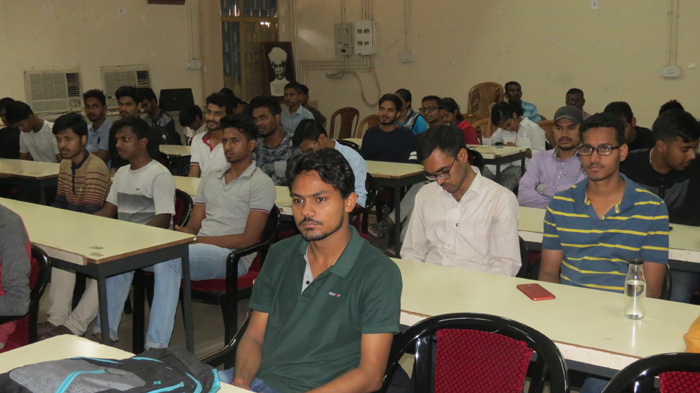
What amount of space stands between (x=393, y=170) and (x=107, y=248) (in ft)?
8.72

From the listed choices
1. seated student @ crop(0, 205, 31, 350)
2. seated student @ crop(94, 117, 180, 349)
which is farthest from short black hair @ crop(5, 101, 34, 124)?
seated student @ crop(0, 205, 31, 350)

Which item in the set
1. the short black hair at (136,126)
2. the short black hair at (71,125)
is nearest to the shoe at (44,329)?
the short black hair at (136,126)

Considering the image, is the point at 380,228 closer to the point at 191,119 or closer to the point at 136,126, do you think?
the point at 136,126

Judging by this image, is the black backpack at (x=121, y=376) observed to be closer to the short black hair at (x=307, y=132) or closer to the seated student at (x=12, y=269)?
the seated student at (x=12, y=269)

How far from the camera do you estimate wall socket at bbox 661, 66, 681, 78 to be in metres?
7.96

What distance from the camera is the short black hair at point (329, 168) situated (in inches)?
80.8

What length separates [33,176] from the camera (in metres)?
5.46

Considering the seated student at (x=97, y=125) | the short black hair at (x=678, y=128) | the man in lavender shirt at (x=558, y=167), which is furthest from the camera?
the seated student at (x=97, y=125)

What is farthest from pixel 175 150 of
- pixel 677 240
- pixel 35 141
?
pixel 677 240

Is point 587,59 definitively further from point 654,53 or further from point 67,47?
point 67,47

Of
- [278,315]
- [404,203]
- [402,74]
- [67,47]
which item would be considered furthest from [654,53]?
[278,315]

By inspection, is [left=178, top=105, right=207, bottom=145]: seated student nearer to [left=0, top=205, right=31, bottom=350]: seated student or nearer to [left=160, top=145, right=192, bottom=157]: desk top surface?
[left=160, top=145, right=192, bottom=157]: desk top surface

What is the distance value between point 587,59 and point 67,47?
6.05 metres

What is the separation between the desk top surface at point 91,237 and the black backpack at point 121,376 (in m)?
1.46
